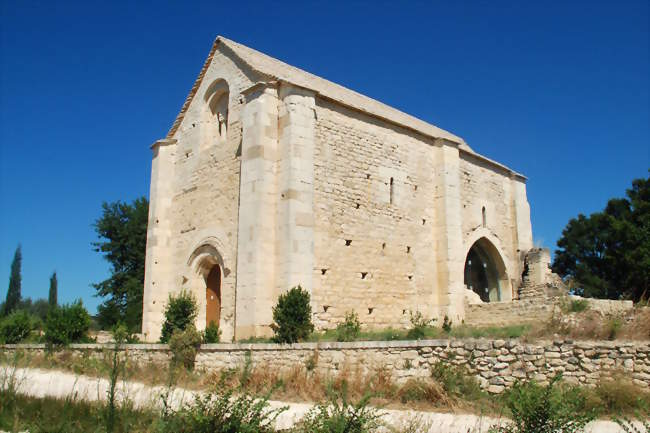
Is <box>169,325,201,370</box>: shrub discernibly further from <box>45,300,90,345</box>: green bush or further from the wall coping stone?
<box>45,300,90,345</box>: green bush

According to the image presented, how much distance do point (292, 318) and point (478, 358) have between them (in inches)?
170

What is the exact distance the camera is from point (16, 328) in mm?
17062

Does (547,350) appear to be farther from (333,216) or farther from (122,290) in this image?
(122,290)

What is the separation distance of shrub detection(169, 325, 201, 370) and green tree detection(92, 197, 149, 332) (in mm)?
13555

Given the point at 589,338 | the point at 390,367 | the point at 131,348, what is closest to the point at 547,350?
the point at 589,338

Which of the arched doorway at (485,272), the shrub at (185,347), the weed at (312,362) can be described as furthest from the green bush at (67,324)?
the arched doorway at (485,272)

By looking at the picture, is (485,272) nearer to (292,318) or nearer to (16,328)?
(292,318)

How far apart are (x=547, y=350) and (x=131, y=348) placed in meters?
9.41

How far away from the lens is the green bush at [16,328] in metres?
16.9

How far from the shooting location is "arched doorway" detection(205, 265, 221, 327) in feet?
56.0

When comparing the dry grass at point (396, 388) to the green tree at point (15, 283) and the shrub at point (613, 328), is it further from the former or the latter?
the green tree at point (15, 283)

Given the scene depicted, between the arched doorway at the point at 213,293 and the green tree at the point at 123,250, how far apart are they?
30.0 feet

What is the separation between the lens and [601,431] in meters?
6.93

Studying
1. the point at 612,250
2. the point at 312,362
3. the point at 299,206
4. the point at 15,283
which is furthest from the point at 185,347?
the point at 15,283
